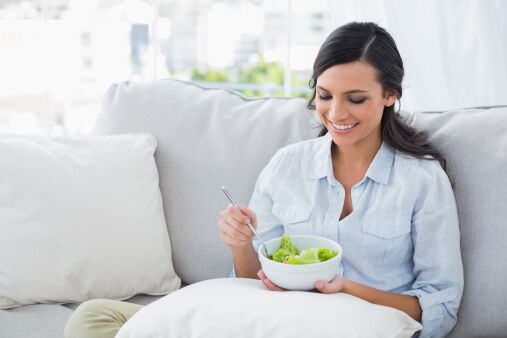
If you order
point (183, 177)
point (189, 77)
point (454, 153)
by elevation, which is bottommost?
point (189, 77)

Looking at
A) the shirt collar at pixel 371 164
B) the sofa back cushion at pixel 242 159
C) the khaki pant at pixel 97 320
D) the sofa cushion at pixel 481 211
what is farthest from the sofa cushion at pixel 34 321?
the sofa cushion at pixel 481 211

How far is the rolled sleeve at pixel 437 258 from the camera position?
1.47 m

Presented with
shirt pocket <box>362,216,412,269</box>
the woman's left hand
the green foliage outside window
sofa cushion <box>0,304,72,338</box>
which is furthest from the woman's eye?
the green foliage outside window

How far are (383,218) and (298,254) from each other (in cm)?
24

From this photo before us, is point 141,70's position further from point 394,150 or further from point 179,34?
point 394,150

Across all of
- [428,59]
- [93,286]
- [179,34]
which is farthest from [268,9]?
[93,286]

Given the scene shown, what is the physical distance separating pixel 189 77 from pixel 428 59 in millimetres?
7327

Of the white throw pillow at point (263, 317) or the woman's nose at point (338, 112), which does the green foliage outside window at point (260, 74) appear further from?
the white throw pillow at point (263, 317)

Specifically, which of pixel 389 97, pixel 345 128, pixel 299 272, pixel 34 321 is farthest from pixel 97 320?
pixel 389 97

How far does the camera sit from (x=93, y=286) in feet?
5.82

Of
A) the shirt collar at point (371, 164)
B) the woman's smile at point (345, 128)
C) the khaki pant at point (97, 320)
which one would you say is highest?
the woman's smile at point (345, 128)

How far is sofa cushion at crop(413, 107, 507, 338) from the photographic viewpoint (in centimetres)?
151

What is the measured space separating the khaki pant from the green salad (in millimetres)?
413

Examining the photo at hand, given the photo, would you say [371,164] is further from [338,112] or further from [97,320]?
[97,320]
